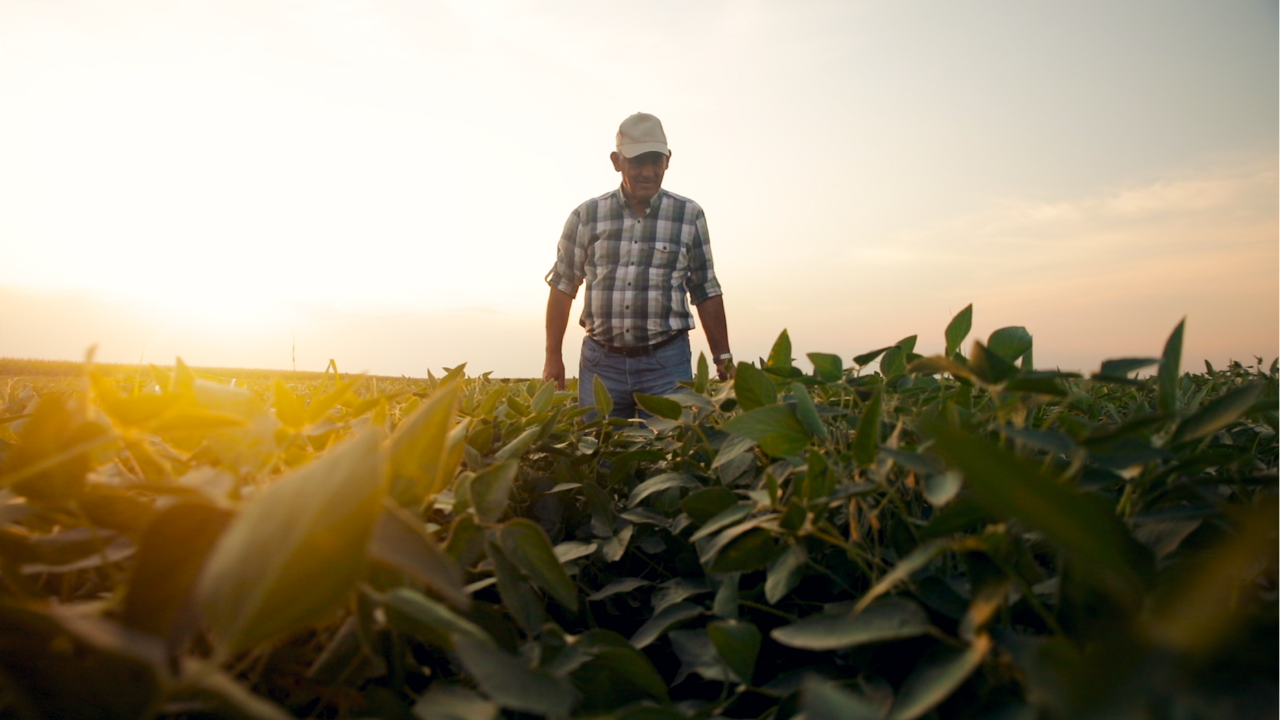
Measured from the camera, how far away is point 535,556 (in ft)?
1.83

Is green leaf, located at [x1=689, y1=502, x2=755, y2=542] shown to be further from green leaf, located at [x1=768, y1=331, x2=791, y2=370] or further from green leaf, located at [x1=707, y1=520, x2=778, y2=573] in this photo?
green leaf, located at [x1=768, y1=331, x2=791, y2=370]

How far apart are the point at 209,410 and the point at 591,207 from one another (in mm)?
5316

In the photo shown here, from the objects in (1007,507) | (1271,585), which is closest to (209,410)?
(1007,507)

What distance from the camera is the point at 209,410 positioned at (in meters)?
0.58

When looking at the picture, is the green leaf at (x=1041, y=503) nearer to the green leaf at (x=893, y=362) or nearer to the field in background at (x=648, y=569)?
the field in background at (x=648, y=569)

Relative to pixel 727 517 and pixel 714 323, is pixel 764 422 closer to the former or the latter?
pixel 727 517

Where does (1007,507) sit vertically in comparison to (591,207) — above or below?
below

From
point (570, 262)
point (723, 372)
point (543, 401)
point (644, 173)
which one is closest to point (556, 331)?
point (570, 262)

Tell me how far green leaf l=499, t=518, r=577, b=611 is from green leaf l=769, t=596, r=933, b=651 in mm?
172

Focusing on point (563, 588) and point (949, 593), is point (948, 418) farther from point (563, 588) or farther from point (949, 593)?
point (563, 588)

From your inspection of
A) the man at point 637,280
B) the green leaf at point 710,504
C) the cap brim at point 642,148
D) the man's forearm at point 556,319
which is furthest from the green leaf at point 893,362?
the man's forearm at point 556,319

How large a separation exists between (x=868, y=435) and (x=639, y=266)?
4870 mm

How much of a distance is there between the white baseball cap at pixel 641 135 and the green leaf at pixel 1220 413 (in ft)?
16.1

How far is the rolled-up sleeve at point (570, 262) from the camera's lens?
5809mm
